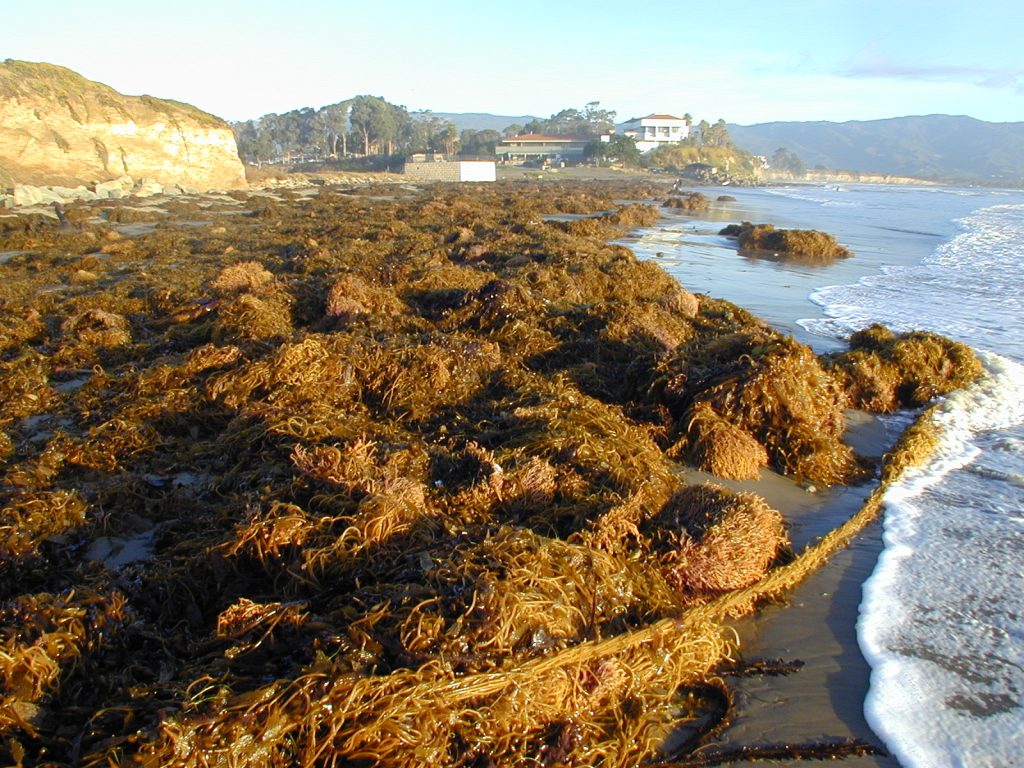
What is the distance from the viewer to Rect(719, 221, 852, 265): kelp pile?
17016 mm

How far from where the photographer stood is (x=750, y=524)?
11.6 feet

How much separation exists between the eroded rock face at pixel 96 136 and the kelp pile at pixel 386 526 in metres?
29.6

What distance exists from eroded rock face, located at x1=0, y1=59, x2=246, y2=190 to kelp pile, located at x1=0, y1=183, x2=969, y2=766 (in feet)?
97.2

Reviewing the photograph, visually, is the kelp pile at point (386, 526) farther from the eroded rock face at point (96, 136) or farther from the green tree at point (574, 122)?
the green tree at point (574, 122)

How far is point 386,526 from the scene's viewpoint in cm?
322

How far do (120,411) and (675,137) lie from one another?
122 m

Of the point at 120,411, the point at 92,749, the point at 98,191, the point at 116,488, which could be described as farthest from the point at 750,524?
the point at 98,191

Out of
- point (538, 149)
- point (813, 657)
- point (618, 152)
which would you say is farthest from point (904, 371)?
point (538, 149)

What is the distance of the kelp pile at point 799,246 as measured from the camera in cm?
1702

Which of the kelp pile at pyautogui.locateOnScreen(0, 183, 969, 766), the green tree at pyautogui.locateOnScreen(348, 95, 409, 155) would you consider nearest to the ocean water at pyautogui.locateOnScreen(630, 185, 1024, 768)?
the kelp pile at pyautogui.locateOnScreen(0, 183, 969, 766)

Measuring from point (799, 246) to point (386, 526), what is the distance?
16978 mm

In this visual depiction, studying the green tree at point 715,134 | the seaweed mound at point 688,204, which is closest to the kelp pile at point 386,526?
the seaweed mound at point 688,204

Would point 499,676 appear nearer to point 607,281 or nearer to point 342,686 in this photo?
point 342,686

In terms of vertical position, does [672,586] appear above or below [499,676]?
below
